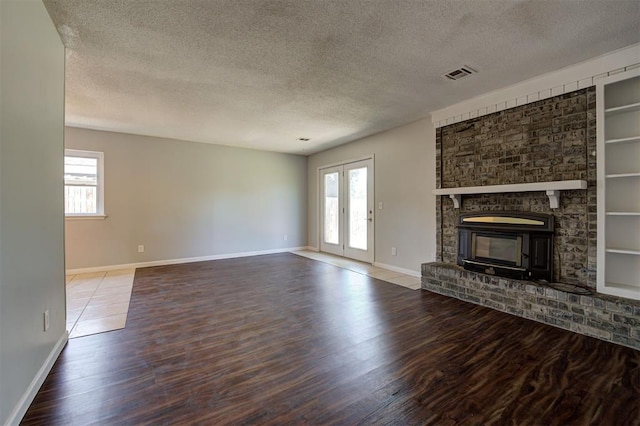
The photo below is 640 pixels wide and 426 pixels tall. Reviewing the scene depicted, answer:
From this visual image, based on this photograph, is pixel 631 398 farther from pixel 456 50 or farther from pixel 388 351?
pixel 456 50

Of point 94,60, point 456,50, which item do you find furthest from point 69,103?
point 456,50

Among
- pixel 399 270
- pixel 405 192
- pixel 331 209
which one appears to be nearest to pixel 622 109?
pixel 405 192

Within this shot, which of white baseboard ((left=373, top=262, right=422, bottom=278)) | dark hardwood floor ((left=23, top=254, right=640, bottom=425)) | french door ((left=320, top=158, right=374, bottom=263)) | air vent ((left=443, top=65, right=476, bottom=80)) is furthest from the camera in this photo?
french door ((left=320, top=158, right=374, bottom=263))

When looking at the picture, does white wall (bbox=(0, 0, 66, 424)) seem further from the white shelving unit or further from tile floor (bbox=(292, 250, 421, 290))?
the white shelving unit

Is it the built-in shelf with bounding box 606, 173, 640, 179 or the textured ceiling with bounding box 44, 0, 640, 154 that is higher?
the textured ceiling with bounding box 44, 0, 640, 154

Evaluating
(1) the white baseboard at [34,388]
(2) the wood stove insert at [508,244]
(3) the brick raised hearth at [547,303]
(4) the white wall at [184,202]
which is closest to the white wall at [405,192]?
(2) the wood stove insert at [508,244]

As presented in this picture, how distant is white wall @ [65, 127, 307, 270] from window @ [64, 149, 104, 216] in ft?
0.37

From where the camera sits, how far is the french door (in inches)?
220

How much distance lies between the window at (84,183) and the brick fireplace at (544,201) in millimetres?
5566

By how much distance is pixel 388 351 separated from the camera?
2.26m

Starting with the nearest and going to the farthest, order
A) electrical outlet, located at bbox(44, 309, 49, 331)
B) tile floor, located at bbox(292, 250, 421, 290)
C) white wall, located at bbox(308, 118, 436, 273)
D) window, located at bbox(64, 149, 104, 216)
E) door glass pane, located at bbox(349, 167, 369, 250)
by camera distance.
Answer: electrical outlet, located at bbox(44, 309, 49, 331) → tile floor, located at bbox(292, 250, 421, 290) → white wall, located at bbox(308, 118, 436, 273) → window, located at bbox(64, 149, 104, 216) → door glass pane, located at bbox(349, 167, 369, 250)

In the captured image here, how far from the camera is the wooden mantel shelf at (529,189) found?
8.97 feet

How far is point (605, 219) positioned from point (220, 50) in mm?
3834

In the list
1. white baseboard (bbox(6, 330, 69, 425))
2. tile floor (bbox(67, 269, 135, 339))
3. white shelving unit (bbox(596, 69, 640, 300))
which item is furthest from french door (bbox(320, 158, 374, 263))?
white baseboard (bbox(6, 330, 69, 425))
